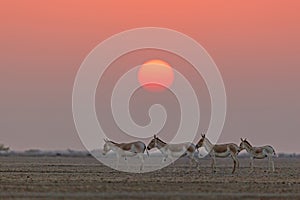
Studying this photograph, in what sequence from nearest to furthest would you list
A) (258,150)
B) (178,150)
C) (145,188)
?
1. (145,188)
2. (178,150)
3. (258,150)

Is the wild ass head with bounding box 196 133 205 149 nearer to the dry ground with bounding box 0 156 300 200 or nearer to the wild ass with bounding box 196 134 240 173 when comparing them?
the wild ass with bounding box 196 134 240 173

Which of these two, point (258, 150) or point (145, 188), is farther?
point (258, 150)

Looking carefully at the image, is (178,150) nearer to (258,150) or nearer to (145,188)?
(258,150)

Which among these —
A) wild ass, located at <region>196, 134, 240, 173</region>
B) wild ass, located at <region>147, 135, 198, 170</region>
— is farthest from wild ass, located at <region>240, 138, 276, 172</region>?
wild ass, located at <region>147, 135, 198, 170</region>

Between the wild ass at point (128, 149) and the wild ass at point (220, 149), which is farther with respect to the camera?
the wild ass at point (128, 149)

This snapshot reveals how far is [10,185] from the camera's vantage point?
39.1m

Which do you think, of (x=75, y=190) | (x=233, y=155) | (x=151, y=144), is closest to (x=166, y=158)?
(x=151, y=144)

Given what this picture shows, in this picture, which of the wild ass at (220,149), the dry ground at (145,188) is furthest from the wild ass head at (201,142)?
the dry ground at (145,188)

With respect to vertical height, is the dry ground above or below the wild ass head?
below

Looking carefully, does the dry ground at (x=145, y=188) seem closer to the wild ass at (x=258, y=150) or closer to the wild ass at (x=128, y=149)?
the wild ass at (x=128, y=149)

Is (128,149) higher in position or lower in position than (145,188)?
higher

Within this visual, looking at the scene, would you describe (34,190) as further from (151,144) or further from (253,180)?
(151,144)

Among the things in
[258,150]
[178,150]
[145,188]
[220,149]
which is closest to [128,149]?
[178,150]

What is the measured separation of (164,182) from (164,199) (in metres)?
9.69
